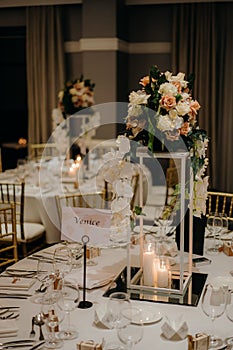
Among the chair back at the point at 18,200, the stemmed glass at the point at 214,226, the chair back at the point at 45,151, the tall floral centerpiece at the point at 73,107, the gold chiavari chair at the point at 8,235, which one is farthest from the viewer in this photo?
the chair back at the point at 45,151

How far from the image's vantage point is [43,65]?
770cm

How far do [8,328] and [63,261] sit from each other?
631 millimetres

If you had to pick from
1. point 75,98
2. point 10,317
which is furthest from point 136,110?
point 75,98

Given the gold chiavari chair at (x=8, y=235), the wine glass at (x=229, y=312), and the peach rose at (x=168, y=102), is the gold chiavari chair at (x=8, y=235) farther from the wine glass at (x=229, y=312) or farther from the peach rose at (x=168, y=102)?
the wine glass at (x=229, y=312)

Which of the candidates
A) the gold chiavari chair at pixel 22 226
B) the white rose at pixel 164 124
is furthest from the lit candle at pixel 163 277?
the gold chiavari chair at pixel 22 226

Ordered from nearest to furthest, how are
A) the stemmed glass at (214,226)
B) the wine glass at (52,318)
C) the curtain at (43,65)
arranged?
the wine glass at (52,318) < the stemmed glass at (214,226) < the curtain at (43,65)

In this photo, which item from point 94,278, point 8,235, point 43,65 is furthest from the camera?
point 43,65

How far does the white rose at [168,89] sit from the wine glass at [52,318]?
0.99m

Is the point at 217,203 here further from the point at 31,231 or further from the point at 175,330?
the point at 175,330

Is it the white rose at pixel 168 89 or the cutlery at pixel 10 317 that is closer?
the cutlery at pixel 10 317

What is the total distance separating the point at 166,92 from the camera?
233 cm

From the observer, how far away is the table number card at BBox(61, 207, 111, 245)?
2.26 meters

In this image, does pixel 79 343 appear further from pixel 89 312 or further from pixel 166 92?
pixel 166 92

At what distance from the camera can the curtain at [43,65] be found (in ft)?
25.0
